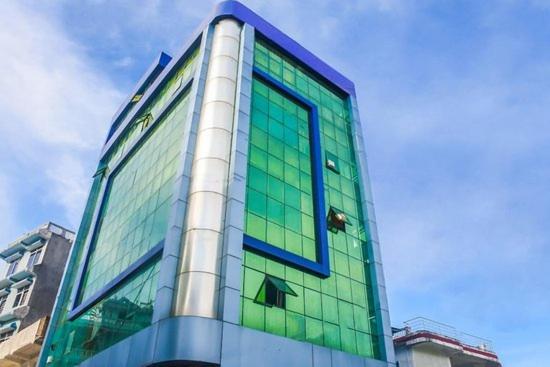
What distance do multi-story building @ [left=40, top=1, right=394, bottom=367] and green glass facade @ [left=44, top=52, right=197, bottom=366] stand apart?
142mm

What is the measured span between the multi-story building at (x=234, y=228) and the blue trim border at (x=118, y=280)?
90 millimetres

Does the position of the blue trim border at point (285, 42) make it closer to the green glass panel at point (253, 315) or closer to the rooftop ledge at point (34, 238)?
the green glass panel at point (253, 315)

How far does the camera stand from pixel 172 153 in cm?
2884

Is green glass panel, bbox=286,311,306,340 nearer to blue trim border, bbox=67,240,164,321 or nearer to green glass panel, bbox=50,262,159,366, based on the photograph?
green glass panel, bbox=50,262,159,366

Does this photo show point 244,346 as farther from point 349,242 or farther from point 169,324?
point 349,242

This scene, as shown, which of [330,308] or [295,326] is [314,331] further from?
[330,308]

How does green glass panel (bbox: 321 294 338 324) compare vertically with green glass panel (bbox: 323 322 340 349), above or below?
above

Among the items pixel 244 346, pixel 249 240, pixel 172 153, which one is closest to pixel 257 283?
pixel 249 240

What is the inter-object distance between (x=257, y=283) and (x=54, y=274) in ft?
135

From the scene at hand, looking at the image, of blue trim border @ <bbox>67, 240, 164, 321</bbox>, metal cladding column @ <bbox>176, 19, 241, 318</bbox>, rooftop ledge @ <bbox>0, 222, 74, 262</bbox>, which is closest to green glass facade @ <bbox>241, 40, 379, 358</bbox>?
metal cladding column @ <bbox>176, 19, 241, 318</bbox>

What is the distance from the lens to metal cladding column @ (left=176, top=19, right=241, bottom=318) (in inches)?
786

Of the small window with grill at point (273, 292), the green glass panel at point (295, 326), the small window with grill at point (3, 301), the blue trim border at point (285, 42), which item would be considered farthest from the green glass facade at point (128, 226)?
the small window with grill at point (3, 301)

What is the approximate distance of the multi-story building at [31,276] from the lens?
1987 inches

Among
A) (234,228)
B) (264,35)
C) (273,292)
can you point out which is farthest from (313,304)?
(264,35)
